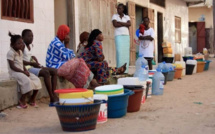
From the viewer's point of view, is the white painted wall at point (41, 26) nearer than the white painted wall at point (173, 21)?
Yes

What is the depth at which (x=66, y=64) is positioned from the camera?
18.6 feet

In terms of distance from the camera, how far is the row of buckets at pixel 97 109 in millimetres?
3861

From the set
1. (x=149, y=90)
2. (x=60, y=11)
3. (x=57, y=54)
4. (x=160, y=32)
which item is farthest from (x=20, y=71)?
(x=160, y=32)

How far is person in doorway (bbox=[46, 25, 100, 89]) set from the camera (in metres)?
5.66

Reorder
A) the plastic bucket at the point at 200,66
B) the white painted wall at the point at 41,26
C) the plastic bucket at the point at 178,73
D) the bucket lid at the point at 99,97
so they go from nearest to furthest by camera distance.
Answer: the bucket lid at the point at 99,97
the white painted wall at the point at 41,26
the plastic bucket at the point at 178,73
the plastic bucket at the point at 200,66

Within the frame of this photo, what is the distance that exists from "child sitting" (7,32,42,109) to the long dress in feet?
1.70

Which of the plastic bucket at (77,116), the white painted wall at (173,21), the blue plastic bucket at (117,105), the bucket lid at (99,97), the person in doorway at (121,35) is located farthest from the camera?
the white painted wall at (173,21)

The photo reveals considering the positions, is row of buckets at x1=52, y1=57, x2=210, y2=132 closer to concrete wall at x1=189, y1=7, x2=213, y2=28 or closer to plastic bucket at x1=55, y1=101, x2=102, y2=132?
plastic bucket at x1=55, y1=101, x2=102, y2=132

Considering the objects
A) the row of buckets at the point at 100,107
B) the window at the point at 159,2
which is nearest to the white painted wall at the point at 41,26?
the row of buckets at the point at 100,107

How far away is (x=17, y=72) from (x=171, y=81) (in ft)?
17.1

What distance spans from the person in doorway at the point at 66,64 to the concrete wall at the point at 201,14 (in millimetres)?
22895

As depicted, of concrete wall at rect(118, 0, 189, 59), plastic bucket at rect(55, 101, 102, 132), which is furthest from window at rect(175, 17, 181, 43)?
plastic bucket at rect(55, 101, 102, 132)

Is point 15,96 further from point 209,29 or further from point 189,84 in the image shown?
point 209,29

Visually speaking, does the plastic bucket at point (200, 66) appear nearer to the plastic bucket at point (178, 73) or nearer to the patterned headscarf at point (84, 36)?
the plastic bucket at point (178, 73)
